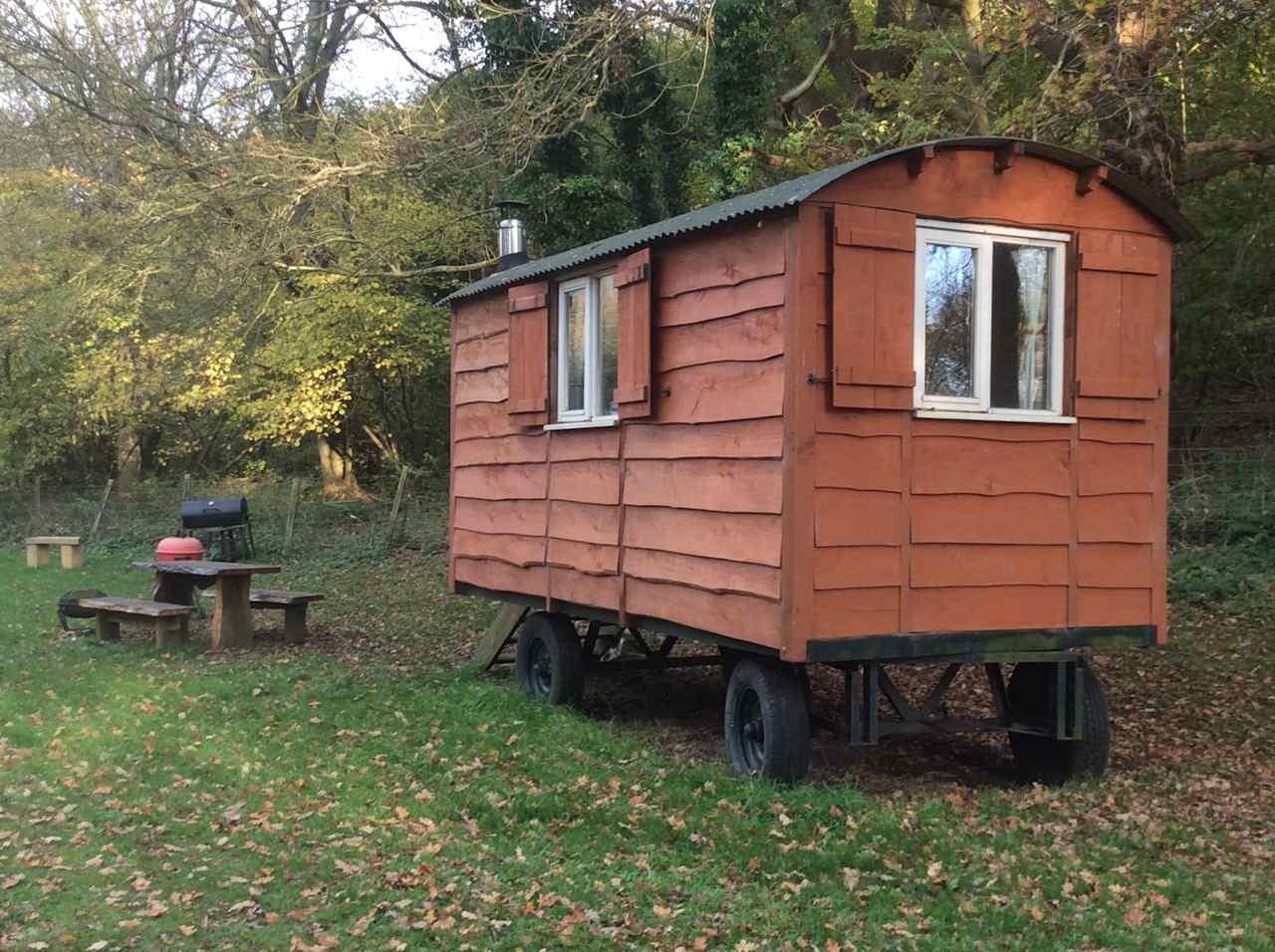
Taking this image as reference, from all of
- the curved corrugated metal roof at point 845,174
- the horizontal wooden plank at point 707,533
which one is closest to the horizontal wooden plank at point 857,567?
the horizontal wooden plank at point 707,533

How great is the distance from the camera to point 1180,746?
7.61 meters

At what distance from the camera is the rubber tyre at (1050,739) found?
6.70 m

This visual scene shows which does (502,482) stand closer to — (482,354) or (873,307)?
(482,354)

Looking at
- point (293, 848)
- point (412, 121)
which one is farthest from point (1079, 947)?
point (412, 121)

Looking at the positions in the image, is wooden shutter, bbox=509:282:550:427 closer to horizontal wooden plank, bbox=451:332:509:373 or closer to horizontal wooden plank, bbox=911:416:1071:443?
horizontal wooden plank, bbox=451:332:509:373

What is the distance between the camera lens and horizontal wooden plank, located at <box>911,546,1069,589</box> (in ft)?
20.4

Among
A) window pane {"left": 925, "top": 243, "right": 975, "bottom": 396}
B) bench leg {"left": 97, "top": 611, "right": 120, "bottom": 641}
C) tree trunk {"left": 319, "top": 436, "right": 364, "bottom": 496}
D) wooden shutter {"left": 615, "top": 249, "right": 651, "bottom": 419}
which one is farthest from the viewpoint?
tree trunk {"left": 319, "top": 436, "right": 364, "bottom": 496}

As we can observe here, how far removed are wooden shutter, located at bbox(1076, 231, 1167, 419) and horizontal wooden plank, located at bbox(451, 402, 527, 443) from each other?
420 cm

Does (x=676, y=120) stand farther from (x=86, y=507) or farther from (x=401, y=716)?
(x=86, y=507)

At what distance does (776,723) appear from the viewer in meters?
6.31

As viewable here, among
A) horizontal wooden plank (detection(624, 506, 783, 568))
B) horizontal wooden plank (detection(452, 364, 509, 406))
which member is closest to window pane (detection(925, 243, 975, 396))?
horizontal wooden plank (detection(624, 506, 783, 568))

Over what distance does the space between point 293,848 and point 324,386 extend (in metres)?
15.9

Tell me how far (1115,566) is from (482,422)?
510 cm

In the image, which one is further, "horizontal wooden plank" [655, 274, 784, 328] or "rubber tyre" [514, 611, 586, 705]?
"rubber tyre" [514, 611, 586, 705]
